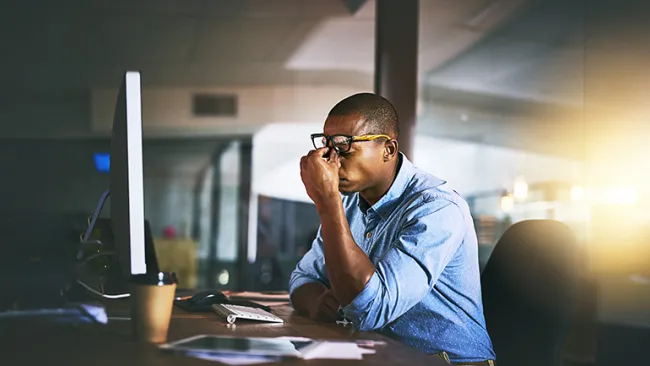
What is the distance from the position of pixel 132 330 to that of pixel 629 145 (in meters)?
3.14

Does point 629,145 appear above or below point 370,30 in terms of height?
below

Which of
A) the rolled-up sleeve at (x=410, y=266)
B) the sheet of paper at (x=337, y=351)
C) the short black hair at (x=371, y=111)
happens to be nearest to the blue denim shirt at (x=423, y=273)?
the rolled-up sleeve at (x=410, y=266)

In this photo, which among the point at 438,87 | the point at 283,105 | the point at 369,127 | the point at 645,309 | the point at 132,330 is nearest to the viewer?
the point at 132,330

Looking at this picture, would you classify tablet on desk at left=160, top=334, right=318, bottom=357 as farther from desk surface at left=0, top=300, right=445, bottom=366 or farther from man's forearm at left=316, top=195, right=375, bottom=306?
man's forearm at left=316, top=195, right=375, bottom=306

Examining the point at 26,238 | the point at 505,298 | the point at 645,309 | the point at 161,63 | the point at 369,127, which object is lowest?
the point at 645,309

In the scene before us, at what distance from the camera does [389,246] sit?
1.88 m

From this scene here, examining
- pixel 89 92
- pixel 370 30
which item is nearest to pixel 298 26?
pixel 370 30

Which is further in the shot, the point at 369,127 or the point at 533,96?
the point at 533,96

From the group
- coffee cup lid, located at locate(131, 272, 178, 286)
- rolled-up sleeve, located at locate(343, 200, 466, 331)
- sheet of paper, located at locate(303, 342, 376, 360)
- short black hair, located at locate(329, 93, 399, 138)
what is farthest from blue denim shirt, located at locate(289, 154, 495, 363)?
coffee cup lid, located at locate(131, 272, 178, 286)

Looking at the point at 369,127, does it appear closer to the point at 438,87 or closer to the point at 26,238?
the point at 26,238

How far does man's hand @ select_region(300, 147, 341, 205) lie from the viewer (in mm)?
1807

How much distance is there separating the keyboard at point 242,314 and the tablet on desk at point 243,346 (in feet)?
0.90

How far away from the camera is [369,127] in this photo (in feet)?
6.56

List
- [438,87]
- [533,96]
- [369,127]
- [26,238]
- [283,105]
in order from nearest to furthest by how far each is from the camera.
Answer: [369,127] < [26,238] < [533,96] < [438,87] < [283,105]
